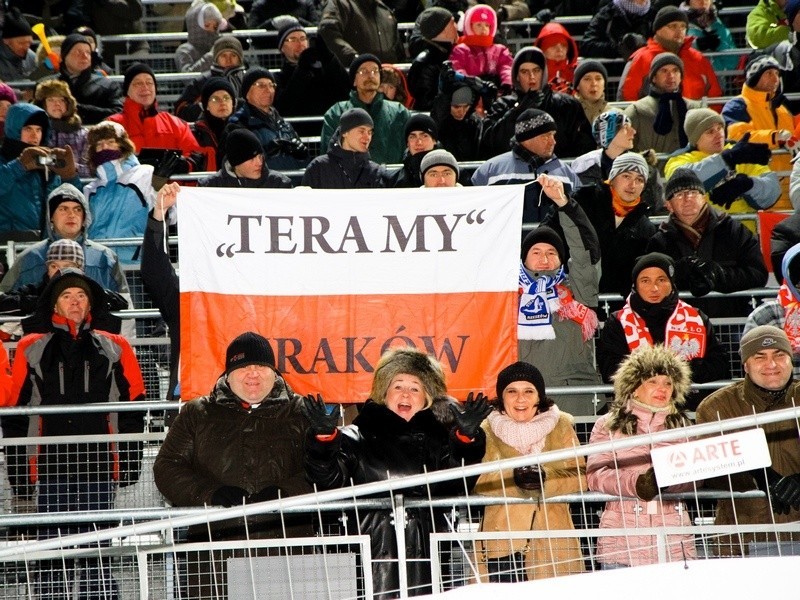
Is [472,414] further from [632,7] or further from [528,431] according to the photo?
[632,7]

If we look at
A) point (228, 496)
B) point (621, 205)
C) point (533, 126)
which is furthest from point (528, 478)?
point (533, 126)

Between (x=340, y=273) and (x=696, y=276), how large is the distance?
2691 mm

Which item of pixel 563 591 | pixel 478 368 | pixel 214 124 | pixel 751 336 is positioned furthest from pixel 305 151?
pixel 563 591

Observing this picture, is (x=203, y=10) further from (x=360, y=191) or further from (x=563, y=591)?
(x=563, y=591)

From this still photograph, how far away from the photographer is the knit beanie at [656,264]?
911 cm

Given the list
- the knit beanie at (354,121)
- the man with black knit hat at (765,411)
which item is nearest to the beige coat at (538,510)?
the man with black knit hat at (765,411)

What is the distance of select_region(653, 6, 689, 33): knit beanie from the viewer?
13.8 metres

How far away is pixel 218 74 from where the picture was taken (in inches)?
546

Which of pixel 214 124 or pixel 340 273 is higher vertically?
pixel 214 124

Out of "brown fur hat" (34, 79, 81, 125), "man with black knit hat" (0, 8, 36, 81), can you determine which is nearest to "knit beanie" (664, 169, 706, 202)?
"brown fur hat" (34, 79, 81, 125)

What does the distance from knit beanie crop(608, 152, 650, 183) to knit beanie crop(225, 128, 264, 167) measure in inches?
104

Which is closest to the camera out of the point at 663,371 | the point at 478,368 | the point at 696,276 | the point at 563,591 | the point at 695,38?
the point at 563,591

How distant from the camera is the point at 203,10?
15305 millimetres

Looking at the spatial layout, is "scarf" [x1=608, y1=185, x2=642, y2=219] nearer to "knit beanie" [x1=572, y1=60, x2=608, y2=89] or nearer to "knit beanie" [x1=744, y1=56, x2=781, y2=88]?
"knit beanie" [x1=572, y1=60, x2=608, y2=89]
